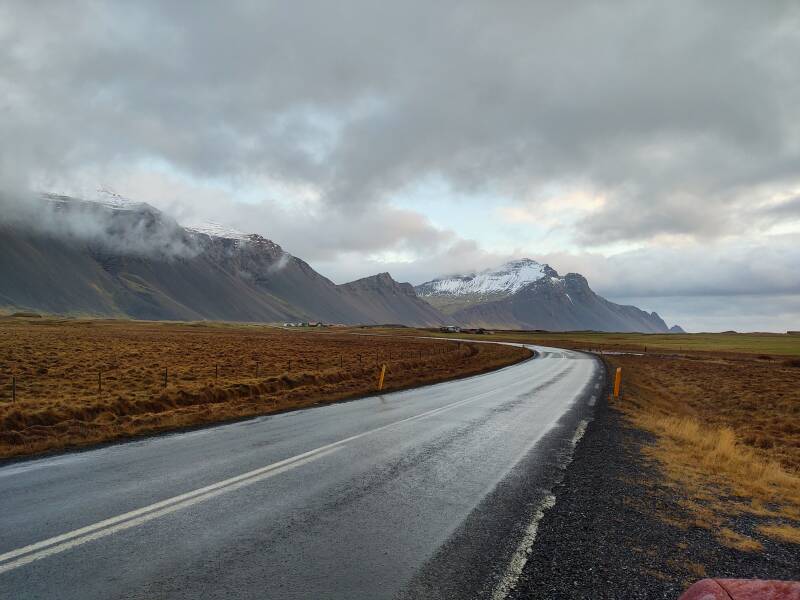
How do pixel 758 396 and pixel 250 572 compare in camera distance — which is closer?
pixel 250 572

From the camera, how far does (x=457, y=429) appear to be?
12.8 meters

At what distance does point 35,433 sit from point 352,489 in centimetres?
871

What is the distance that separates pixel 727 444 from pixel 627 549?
8.71 m

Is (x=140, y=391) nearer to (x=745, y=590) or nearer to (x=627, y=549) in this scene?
(x=627, y=549)

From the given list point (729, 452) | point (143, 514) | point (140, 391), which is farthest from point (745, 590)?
point (140, 391)

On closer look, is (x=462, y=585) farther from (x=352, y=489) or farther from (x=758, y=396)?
(x=758, y=396)

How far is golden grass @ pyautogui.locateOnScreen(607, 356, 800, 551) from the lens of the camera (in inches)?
297

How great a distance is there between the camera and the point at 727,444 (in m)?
12.5

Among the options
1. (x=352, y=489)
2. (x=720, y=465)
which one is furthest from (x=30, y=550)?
(x=720, y=465)

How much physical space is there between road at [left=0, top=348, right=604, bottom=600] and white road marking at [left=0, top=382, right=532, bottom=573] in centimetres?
2

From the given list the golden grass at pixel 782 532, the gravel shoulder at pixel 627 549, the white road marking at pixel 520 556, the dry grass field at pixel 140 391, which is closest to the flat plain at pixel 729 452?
the golden grass at pixel 782 532

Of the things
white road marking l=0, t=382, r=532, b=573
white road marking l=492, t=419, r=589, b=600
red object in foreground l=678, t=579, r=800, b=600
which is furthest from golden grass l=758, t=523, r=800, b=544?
white road marking l=0, t=382, r=532, b=573

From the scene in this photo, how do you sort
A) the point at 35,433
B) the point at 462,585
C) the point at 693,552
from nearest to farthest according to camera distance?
the point at 462,585, the point at 693,552, the point at 35,433

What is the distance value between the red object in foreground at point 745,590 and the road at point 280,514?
8.12ft
